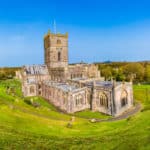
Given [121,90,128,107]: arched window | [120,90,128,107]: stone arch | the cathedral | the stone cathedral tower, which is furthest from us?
the stone cathedral tower

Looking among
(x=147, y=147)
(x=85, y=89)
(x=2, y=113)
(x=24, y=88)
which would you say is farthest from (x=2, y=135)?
(x=24, y=88)

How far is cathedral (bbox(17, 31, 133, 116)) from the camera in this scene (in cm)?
5366

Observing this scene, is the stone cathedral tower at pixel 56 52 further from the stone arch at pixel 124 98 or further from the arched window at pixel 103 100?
the stone arch at pixel 124 98

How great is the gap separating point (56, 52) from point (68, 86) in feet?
84.4

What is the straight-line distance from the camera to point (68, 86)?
63906 mm

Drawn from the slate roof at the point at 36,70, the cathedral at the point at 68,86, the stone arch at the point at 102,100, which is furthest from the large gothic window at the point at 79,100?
the slate roof at the point at 36,70

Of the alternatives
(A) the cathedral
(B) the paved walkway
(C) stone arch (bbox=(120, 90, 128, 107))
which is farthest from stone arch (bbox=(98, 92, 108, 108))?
(B) the paved walkway

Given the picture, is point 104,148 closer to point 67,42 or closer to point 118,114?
point 118,114

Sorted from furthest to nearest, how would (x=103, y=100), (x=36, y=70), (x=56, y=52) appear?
(x=56, y=52), (x=36, y=70), (x=103, y=100)

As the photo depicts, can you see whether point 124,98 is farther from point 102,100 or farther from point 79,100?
point 79,100

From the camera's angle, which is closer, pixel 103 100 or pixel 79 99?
pixel 103 100

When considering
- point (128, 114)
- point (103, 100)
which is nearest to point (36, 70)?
point (103, 100)

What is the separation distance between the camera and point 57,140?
2384 cm

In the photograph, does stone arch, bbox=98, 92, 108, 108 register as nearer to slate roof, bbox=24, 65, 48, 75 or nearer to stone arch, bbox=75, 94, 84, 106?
stone arch, bbox=75, 94, 84, 106
